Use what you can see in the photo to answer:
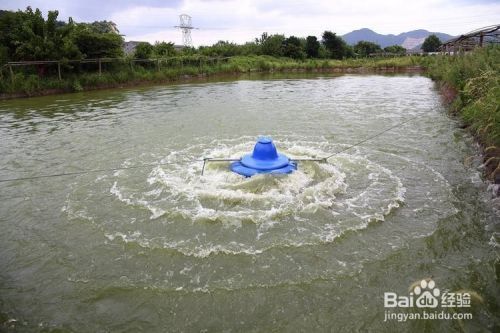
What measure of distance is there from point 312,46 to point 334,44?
17.5 ft

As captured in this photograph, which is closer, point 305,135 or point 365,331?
point 365,331

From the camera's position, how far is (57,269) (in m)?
4.33

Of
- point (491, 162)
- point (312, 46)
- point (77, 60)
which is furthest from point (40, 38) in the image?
point (312, 46)

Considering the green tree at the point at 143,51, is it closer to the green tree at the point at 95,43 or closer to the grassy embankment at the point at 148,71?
the grassy embankment at the point at 148,71

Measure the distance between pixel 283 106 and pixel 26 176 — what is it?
9798 mm

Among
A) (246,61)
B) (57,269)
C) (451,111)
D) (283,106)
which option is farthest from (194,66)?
(57,269)

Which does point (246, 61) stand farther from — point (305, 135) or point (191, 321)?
point (191, 321)

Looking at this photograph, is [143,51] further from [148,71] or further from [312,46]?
[312,46]

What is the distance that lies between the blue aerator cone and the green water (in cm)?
22

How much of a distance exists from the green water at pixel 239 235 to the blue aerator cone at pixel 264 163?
0.73ft

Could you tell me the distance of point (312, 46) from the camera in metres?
43.7

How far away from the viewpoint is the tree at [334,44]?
47.1 m

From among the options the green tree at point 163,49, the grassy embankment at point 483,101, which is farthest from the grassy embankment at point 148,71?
the grassy embankment at point 483,101

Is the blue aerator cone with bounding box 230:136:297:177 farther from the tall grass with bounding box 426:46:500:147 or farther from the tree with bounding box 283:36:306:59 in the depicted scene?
the tree with bounding box 283:36:306:59
